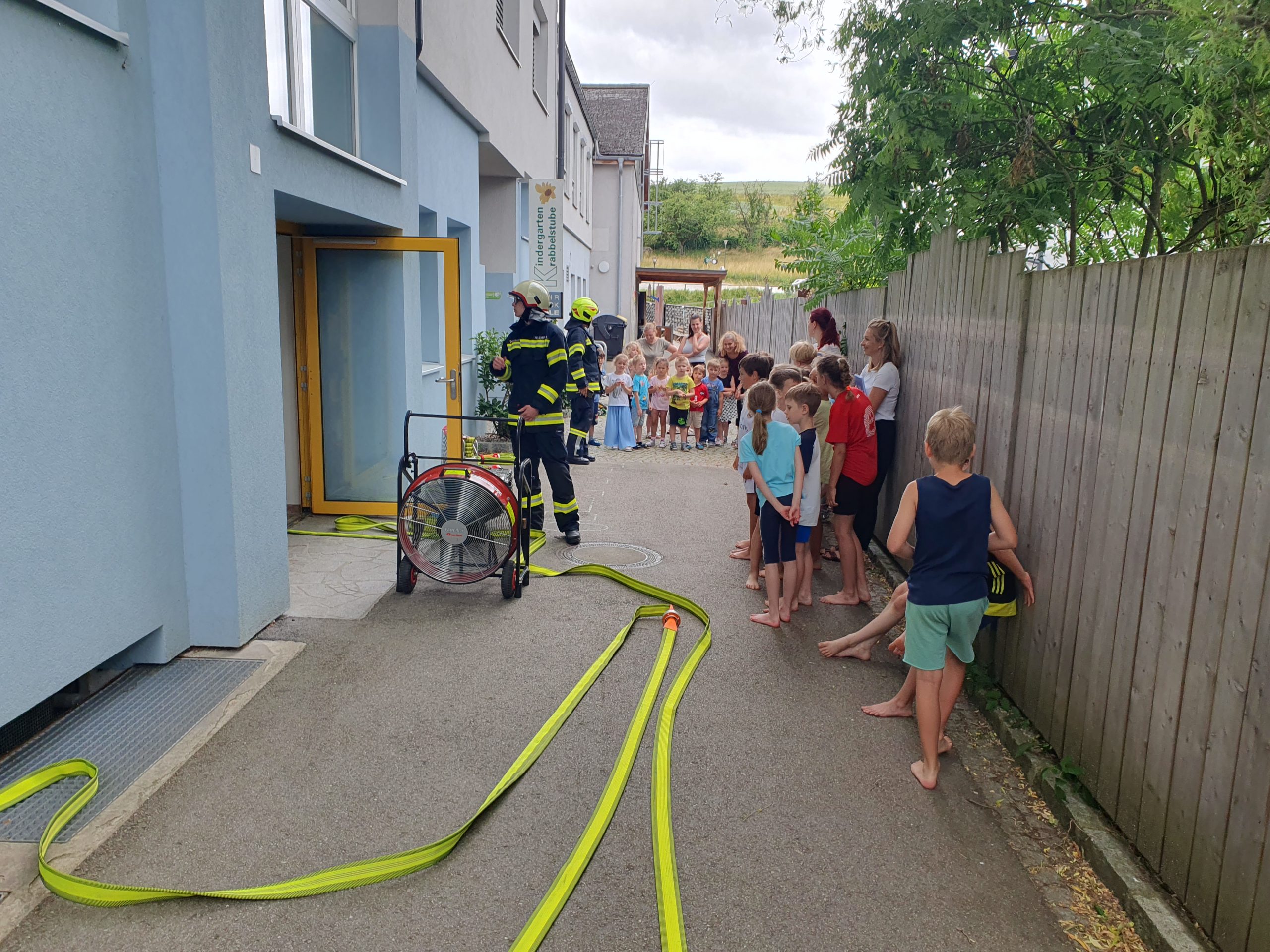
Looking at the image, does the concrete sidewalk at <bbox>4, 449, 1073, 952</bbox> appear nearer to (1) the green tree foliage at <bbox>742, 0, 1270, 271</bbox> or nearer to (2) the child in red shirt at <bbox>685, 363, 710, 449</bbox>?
(1) the green tree foliage at <bbox>742, 0, 1270, 271</bbox>

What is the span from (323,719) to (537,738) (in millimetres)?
1127

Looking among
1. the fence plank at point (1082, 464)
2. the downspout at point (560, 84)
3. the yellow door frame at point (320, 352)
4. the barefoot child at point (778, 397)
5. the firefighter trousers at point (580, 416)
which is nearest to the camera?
the fence plank at point (1082, 464)

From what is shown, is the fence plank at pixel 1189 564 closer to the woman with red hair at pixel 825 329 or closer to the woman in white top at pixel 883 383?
the woman in white top at pixel 883 383

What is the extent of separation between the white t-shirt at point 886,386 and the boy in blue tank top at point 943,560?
319 centimetres

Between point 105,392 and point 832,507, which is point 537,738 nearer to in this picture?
point 105,392

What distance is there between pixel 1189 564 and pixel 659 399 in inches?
457

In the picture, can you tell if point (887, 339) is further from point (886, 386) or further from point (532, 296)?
point (532, 296)

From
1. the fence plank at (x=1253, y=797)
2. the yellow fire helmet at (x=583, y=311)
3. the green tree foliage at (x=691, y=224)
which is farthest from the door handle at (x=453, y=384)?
the green tree foliage at (x=691, y=224)

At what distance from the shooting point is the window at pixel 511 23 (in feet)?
48.3

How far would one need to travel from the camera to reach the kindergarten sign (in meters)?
16.1

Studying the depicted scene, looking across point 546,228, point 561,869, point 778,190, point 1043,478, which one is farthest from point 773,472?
point 778,190

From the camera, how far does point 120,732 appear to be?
456cm

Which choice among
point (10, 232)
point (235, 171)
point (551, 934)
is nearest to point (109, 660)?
point (10, 232)

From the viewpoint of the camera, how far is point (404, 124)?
8664mm
